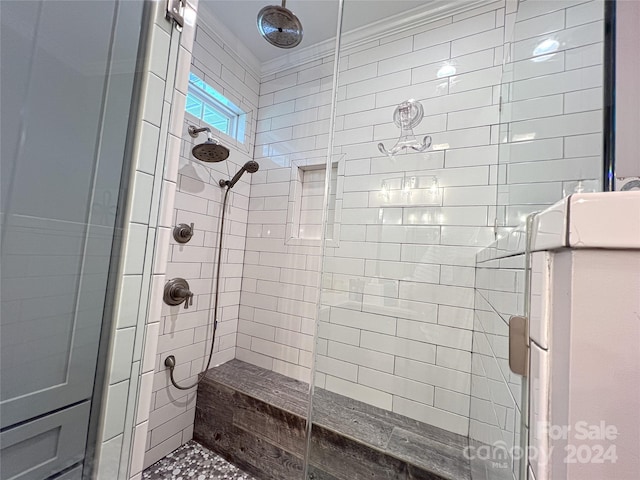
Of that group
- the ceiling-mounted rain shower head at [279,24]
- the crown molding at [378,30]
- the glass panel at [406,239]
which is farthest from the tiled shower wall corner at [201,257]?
the glass panel at [406,239]

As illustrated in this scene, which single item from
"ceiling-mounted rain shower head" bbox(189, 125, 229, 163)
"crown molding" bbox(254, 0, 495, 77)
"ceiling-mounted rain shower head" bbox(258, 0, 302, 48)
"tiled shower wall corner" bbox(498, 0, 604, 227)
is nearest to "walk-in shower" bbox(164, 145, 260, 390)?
"ceiling-mounted rain shower head" bbox(189, 125, 229, 163)

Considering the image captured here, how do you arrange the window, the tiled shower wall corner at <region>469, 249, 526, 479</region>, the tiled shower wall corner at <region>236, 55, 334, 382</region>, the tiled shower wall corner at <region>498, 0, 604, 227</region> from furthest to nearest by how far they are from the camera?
the tiled shower wall corner at <region>236, 55, 334, 382</region>
the window
the tiled shower wall corner at <region>498, 0, 604, 227</region>
the tiled shower wall corner at <region>469, 249, 526, 479</region>

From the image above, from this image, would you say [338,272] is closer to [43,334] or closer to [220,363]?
[220,363]

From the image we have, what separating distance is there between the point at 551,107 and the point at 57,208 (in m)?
1.52

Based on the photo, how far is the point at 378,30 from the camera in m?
1.75

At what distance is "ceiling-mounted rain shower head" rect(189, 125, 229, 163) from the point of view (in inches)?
58.7

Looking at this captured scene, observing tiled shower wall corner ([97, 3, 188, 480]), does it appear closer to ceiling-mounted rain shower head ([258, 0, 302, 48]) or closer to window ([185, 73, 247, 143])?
ceiling-mounted rain shower head ([258, 0, 302, 48])

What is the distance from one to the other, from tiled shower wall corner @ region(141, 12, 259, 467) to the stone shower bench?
0.17 metres

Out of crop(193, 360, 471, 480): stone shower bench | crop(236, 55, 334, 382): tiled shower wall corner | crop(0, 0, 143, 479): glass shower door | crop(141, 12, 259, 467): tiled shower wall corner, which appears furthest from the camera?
crop(236, 55, 334, 382): tiled shower wall corner

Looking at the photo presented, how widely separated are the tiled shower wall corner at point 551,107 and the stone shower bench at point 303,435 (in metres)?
1.11

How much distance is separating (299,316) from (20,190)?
1.55m

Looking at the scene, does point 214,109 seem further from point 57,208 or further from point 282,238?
point 57,208

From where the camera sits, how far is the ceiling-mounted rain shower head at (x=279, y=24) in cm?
135

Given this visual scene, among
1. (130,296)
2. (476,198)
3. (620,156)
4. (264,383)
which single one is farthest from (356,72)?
(264,383)
